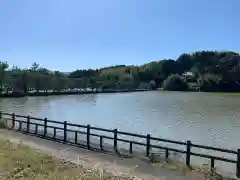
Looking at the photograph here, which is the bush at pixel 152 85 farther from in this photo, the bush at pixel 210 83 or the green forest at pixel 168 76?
the bush at pixel 210 83

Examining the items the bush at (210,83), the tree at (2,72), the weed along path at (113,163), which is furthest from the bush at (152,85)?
the weed along path at (113,163)

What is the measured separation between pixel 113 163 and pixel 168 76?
13887cm

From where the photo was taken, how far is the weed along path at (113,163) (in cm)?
1096

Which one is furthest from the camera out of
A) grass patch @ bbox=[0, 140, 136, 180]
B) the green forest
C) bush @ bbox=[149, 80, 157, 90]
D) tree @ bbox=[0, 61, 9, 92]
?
bush @ bbox=[149, 80, 157, 90]

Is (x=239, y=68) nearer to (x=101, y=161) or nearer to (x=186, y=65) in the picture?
(x=186, y=65)

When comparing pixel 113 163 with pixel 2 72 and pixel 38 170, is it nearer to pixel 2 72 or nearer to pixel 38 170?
pixel 38 170

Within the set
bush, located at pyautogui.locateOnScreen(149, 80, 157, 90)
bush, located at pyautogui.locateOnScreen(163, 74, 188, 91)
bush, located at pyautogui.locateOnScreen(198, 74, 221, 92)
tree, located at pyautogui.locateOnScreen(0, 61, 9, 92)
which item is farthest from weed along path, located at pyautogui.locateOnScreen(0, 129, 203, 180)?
bush, located at pyautogui.locateOnScreen(149, 80, 157, 90)

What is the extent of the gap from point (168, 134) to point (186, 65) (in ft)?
451

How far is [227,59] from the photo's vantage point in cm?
13988

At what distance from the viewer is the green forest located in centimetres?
10869

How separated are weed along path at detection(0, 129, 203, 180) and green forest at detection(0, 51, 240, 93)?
275 ft

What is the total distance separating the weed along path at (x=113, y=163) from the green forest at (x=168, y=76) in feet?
275

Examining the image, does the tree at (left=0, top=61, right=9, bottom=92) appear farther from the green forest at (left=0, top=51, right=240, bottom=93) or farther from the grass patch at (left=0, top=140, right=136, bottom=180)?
the grass patch at (left=0, top=140, right=136, bottom=180)

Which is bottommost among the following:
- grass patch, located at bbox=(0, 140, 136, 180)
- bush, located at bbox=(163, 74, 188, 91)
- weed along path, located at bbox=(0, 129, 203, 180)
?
weed along path, located at bbox=(0, 129, 203, 180)
